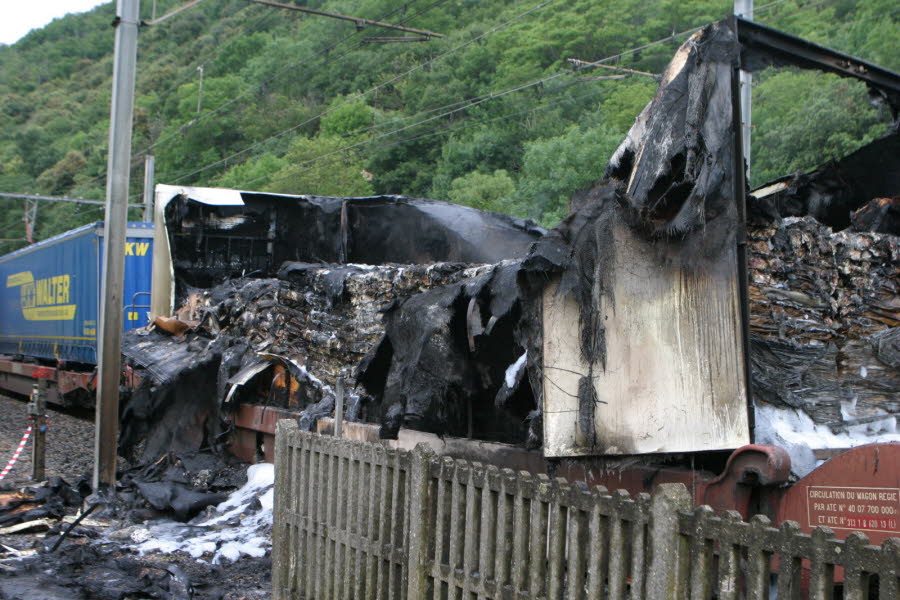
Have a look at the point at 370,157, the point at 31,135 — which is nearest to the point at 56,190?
the point at 31,135

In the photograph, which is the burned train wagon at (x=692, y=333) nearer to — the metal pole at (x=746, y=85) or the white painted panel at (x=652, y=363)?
the white painted panel at (x=652, y=363)

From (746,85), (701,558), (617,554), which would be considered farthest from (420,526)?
(746,85)

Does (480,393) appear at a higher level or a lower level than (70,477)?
higher

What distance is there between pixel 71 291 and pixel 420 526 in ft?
47.4

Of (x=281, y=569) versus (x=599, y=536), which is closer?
(x=599, y=536)

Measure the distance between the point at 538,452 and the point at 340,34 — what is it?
184ft

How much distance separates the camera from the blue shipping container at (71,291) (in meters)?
15.4

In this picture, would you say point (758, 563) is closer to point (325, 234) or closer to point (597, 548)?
point (597, 548)

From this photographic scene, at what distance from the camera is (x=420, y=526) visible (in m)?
4.09

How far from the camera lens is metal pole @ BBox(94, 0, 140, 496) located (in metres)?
8.96

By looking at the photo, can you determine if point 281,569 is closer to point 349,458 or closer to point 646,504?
point 349,458

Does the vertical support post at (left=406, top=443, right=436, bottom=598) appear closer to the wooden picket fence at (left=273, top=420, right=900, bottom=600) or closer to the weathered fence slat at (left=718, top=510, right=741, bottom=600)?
the wooden picket fence at (left=273, top=420, right=900, bottom=600)

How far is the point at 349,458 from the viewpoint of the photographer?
15.4 feet

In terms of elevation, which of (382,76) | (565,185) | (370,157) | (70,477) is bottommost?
(70,477)
